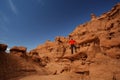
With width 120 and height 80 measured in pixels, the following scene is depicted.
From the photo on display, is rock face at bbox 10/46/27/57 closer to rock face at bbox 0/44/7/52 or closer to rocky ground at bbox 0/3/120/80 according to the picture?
rocky ground at bbox 0/3/120/80

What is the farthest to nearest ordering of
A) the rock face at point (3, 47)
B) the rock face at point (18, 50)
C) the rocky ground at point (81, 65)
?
the rock face at point (18, 50) < the rock face at point (3, 47) < the rocky ground at point (81, 65)

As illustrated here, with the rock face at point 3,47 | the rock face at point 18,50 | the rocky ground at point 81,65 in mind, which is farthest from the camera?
the rock face at point 18,50

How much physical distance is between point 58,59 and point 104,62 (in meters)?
15.1

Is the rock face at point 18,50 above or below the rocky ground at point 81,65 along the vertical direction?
above

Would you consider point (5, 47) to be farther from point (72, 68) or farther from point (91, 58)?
point (91, 58)

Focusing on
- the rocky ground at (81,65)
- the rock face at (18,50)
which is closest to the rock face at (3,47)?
the rocky ground at (81,65)

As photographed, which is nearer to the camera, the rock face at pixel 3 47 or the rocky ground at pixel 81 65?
the rocky ground at pixel 81 65

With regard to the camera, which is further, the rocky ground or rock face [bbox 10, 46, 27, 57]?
rock face [bbox 10, 46, 27, 57]

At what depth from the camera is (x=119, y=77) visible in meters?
11.9

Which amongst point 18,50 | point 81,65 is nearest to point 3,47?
point 18,50

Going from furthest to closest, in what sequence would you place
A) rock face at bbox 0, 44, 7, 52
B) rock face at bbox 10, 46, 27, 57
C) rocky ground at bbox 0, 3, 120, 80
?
rock face at bbox 10, 46, 27, 57 → rock face at bbox 0, 44, 7, 52 → rocky ground at bbox 0, 3, 120, 80

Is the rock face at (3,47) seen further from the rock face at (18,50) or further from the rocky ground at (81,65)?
the rock face at (18,50)

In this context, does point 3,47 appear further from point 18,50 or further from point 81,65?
point 81,65

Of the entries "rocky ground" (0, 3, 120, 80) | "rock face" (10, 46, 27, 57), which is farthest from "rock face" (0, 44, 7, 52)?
"rock face" (10, 46, 27, 57)
